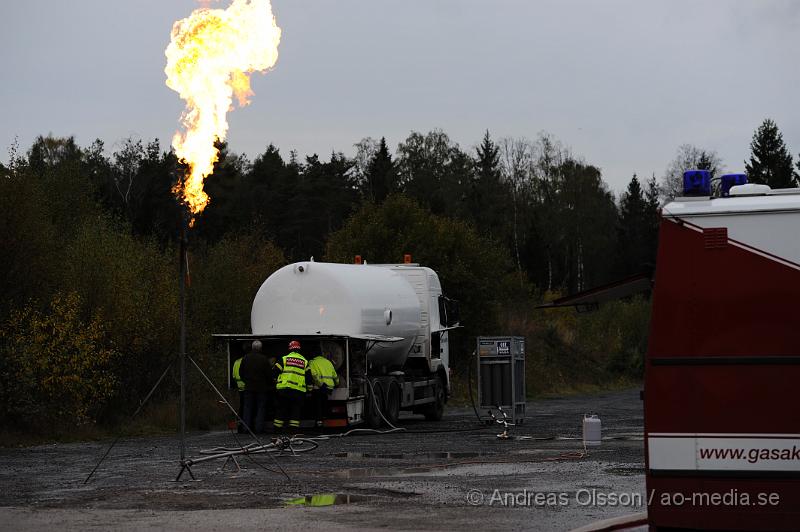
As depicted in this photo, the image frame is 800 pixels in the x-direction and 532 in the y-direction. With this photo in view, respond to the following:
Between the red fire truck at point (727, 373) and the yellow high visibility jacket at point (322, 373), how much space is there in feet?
52.0

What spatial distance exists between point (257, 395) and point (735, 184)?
1596 centimetres

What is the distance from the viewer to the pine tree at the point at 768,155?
95.9m

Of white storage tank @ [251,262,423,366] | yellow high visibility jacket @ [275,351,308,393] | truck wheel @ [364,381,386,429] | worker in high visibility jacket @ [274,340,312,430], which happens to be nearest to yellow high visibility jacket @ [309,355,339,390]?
worker in high visibility jacket @ [274,340,312,430]

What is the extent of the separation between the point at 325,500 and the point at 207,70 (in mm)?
6575

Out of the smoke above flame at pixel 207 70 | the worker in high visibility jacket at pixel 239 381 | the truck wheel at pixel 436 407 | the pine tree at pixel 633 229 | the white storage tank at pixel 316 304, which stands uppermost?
the pine tree at pixel 633 229

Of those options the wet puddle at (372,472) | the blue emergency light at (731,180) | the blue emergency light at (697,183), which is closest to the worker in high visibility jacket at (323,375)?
the wet puddle at (372,472)

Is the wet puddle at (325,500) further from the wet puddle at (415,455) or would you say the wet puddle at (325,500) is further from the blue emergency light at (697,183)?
the blue emergency light at (697,183)

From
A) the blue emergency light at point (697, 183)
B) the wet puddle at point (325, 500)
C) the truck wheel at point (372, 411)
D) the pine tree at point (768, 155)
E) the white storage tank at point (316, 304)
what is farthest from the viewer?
the pine tree at point (768, 155)

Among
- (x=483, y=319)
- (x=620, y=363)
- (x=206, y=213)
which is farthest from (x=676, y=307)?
(x=206, y=213)

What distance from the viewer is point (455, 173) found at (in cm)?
10488

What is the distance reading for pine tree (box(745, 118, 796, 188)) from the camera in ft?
315

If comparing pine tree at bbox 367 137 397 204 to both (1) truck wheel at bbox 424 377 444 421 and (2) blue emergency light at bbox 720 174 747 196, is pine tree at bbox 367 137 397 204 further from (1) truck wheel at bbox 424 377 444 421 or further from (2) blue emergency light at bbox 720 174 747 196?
(2) blue emergency light at bbox 720 174 747 196

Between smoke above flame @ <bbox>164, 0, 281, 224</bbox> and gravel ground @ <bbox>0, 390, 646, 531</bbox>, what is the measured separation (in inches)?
148

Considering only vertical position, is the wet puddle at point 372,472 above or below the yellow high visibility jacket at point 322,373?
below
